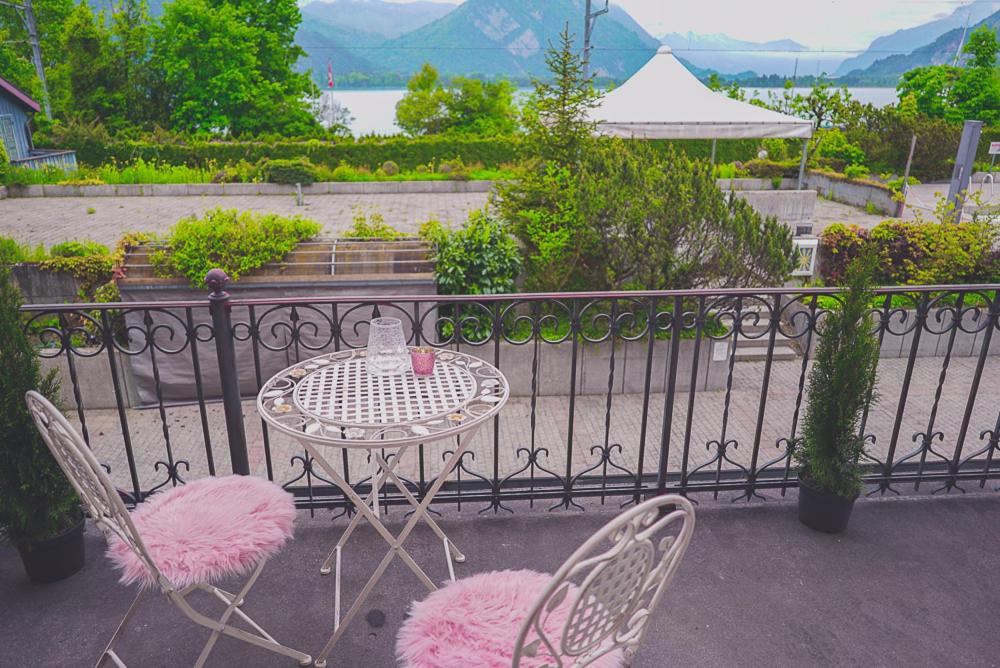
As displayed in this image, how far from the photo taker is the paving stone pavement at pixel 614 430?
6977 mm

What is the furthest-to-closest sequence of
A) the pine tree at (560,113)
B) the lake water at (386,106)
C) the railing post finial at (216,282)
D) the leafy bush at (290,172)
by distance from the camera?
the lake water at (386,106)
the leafy bush at (290,172)
the pine tree at (560,113)
the railing post finial at (216,282)

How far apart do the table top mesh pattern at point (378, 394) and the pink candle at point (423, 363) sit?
19 mm

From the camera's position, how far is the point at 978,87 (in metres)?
24.5

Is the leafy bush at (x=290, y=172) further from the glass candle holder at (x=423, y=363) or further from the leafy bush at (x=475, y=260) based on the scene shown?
the glass candle holder at (x=423, y=363)

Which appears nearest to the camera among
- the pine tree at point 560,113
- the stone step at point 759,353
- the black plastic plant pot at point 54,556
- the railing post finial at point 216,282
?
the black plastic plant pot at point 54,556

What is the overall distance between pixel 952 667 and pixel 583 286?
7243 millimetres

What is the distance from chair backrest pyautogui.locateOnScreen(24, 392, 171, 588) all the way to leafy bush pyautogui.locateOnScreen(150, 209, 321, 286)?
22.5 feet

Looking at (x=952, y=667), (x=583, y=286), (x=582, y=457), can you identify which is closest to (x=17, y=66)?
(x=583, y=286)

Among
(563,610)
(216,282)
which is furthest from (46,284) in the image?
(563,610)

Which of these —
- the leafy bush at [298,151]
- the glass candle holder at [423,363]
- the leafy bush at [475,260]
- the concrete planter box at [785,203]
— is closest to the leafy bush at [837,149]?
the concrete planter box at [785,203]

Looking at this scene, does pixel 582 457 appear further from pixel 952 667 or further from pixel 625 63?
pixel 625 63

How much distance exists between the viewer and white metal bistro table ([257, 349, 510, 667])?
2.06 metres

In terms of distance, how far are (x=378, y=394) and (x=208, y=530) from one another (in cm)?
68

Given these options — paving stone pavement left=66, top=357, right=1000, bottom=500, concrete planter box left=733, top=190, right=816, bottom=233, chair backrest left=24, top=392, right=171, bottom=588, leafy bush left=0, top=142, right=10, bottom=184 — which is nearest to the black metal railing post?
chair backrest left=24, top=392, right=171, bottom=588
